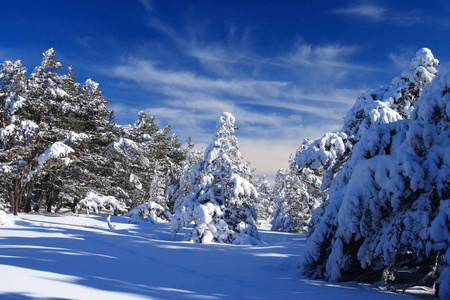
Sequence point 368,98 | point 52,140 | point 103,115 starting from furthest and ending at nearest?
point 103,115 → point 52,140 → point 368,98

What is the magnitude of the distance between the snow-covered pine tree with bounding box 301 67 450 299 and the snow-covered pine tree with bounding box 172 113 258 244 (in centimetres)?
745

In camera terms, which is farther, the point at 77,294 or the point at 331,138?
the point at 331,138

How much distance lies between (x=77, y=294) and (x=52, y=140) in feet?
73.5

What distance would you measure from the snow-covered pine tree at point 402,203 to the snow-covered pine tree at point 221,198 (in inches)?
293

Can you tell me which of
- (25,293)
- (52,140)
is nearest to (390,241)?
(25,293)

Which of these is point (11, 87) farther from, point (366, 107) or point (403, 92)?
point (403, 92)

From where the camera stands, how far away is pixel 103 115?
1066 inches

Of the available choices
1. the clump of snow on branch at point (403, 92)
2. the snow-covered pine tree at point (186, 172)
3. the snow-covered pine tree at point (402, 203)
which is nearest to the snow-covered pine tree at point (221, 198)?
the clump of snow on branch at point (403, 92)

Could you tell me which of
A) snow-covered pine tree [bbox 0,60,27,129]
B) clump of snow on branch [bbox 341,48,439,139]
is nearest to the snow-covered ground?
clump of snow on branch [bbox 341,48,439,139]

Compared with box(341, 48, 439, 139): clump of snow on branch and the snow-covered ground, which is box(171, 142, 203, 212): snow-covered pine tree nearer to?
box(341, 48, 439, 139): clump of snow on branch

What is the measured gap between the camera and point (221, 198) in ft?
48.6

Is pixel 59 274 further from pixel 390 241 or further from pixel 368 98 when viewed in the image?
pixel 368 98

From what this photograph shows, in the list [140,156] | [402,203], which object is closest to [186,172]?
[140,156]

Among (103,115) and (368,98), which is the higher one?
(103,115)
